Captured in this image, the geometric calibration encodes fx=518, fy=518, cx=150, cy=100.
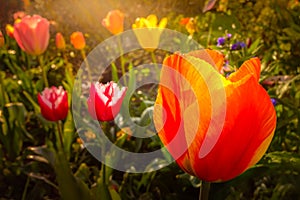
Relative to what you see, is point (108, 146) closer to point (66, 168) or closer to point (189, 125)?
point (66, 168)

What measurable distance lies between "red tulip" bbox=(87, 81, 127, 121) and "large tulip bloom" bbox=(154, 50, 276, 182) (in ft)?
1.23

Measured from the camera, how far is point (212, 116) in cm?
48

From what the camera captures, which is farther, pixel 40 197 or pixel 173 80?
pixel 40 197

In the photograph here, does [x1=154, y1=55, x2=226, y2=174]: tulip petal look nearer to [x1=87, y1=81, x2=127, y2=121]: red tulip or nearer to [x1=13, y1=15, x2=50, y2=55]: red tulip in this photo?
[x1=87, y1=81, x2=127, y2=121]: red tulip

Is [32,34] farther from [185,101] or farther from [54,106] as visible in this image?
[185,101]

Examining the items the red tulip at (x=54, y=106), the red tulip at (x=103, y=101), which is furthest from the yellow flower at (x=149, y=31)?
the red tulip at (x=103, y=101)

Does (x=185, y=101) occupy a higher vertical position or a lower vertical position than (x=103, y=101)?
higher

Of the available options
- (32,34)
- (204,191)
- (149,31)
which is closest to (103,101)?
(204,191)

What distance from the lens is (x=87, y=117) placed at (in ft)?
5.51

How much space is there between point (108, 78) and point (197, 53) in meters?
1.92

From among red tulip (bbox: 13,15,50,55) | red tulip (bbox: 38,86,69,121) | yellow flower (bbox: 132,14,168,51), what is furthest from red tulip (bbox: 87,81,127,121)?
yellow flower (bbox: 132,14,168,51)

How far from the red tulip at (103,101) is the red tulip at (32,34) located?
645 mm

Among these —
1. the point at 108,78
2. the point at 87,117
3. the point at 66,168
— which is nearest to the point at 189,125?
the point at 66,168

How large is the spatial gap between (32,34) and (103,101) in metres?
0.69
